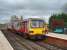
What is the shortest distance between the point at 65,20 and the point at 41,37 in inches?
1526

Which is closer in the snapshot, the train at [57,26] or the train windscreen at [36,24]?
the train windscreen at [36,24]

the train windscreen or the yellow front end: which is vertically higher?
the train windscreen

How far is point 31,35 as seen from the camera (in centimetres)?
2575

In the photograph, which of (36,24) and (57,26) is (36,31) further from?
(57,26)

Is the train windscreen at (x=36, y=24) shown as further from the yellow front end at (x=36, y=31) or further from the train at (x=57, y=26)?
the train at (x=57, y=26)

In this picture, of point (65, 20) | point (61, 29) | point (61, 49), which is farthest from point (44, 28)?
point (65, 20)

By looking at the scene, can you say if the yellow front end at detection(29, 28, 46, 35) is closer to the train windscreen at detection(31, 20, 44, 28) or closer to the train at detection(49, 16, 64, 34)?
the train windscreen at detection(31, 20, 44, 28)

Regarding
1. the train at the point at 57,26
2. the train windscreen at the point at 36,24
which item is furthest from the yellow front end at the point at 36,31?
the train at the point at 57,26

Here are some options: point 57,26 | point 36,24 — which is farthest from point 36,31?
point 57,26

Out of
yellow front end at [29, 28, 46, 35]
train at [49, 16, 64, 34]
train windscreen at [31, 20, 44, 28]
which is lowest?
train at [49, 16, 64, 34]

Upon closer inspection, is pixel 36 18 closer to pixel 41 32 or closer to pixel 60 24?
pixel 41 32

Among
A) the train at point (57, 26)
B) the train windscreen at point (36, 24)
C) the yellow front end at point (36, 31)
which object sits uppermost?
the train windscreen at point (36, 24)

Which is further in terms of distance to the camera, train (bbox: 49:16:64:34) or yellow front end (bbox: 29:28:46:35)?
train (bbox: 49:16:64:34)

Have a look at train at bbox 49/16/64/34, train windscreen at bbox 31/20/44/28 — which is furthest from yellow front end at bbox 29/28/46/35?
train at bbox 49/16/64/34
